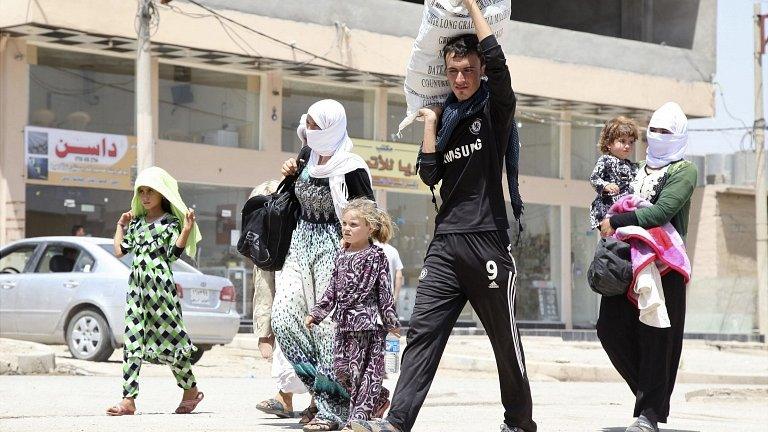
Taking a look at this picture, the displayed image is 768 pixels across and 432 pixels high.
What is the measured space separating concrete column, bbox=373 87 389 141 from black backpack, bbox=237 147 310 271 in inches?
805

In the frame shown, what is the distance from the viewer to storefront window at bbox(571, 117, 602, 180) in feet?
110

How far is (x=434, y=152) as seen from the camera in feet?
21.6

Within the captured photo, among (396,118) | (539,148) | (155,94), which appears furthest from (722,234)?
(155,94)

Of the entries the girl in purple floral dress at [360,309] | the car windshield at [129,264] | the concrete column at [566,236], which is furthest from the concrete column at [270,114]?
the girl in purple floral dress at [360,309]

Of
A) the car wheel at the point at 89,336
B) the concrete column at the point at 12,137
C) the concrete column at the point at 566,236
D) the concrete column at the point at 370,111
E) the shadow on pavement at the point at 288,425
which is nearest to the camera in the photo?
the shadow on pavement at the point at 288,425

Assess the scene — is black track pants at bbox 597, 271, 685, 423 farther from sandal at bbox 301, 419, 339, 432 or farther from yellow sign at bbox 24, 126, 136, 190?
yellow sign at bbox 24, 126, 136, 190

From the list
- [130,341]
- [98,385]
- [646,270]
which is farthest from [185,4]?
[646,270]

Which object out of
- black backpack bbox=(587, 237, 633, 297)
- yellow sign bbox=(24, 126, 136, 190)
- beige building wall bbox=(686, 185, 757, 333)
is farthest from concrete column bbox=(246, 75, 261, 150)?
black backpack bbox=(587, 237, 633, 297)

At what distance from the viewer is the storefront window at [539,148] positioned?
1289 inches

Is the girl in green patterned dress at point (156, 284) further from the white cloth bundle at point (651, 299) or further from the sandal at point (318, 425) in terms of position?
the white cloth bundle at point (651, 299)

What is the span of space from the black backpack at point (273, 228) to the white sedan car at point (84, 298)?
7470 mm

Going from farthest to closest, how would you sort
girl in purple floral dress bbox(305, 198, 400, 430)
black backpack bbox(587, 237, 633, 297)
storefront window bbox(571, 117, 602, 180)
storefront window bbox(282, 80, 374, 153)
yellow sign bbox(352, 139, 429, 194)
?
storefront window bbox(571, 117, 602, 180) → yellow sign bbox(352, 139, 429, 194) → storefront window bbox(282, 80, 374, 153) → black backpack bbox(587, 237, 633, 297) → girl in purple floral dress bbox(305, 198, 400, 430)

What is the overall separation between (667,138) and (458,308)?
2.16 meters

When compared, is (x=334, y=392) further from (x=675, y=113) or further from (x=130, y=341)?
(x=675, y=113)
